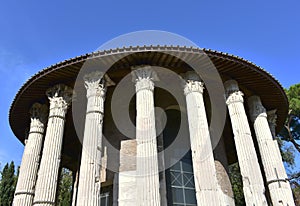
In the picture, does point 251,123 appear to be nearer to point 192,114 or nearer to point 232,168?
point 192,114

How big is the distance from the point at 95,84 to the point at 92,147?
2073 mm

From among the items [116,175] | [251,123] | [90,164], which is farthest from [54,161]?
[251,123]

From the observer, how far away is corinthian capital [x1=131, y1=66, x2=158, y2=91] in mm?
8820

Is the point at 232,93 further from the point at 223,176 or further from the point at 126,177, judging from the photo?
the point at 126,177

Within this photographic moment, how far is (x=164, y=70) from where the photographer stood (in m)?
9.60

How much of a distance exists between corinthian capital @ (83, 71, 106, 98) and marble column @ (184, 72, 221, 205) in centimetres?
252

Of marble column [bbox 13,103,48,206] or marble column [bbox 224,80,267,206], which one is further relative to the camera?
marble column [bbox 13,103,48,206]

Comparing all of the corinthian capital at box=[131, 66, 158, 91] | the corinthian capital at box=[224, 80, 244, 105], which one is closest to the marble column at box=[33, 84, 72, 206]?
the corinthian capital at box=[131, 66, 158, 91]

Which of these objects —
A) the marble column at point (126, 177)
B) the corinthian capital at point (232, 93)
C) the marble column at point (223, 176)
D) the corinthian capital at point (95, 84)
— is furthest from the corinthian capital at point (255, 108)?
the corinthian capital at point (95, 84)

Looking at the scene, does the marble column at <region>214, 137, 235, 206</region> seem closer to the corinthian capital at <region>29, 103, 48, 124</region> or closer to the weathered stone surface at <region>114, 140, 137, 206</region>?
the weathered stone surface at <region>114, 140, 137, 206</region>

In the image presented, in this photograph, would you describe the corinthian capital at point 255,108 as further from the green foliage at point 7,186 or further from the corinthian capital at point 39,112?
the green foliage at point 7,186

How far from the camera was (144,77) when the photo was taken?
8992mm

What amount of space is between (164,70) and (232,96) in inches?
93.1

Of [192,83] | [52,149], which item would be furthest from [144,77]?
[52,149]
